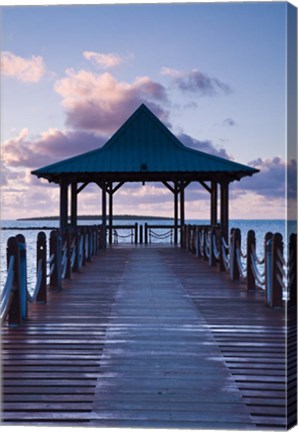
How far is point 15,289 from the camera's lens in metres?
6.49

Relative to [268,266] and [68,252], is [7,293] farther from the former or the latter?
[68,252]

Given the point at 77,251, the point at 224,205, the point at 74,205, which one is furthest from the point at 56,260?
the point at 74,205

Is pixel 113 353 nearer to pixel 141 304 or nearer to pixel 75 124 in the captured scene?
pixel 141 304

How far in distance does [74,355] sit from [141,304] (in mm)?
2725

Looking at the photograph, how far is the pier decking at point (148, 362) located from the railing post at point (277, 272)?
0.63ft

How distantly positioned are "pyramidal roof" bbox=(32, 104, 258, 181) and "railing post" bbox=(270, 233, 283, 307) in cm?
1053

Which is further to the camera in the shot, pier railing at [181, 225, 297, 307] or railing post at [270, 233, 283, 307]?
railing post at [270, 233, 283, 307]

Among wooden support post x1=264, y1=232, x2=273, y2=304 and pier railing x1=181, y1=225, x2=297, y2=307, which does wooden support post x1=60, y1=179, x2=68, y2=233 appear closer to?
pier railing x1=181, y1=225, x2=297, y2=307

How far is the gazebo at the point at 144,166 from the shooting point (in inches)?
720

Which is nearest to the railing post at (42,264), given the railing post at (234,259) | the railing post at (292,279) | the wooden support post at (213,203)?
the railing post at (292,279)

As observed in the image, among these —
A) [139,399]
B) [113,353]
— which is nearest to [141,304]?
[113,353]

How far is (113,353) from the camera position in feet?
16.9

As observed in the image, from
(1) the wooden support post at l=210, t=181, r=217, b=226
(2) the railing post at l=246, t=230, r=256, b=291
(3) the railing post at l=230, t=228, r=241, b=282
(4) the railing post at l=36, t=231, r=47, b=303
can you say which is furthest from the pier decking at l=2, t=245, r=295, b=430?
(1) the wooden support post at l=210, t=181, r=217, b=226

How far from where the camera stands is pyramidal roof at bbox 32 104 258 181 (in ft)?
59.7
